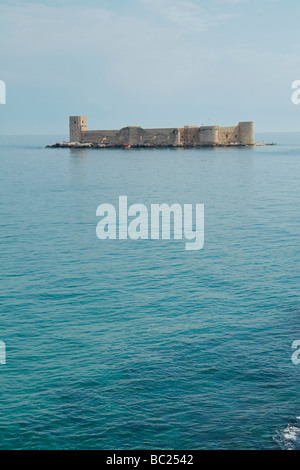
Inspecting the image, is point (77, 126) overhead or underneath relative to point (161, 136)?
overhead

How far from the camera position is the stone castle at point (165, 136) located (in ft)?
568

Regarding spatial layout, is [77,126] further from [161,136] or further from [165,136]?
[165,136]

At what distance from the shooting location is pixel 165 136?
17638cm

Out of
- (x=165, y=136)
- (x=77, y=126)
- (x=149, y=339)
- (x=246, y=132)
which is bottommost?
(x=149, y=339)

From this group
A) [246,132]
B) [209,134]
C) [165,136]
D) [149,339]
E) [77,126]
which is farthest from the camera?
[77,126]

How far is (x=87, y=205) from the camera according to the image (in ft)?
199

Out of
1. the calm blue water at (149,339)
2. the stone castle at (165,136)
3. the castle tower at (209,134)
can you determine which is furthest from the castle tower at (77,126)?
the calm blue water at (149,339)

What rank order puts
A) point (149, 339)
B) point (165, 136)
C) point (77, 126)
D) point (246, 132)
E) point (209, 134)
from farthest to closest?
point (77, 126)
point (165, 136)
point (246, 132)
point (209, 134)
point (149, 339)

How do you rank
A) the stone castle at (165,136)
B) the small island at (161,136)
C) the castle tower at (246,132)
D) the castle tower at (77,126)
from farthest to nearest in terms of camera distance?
the castle tower at (77,126) → the small island at (161,136) → the stone castle at (165,136) → the castle tower at (246,132)

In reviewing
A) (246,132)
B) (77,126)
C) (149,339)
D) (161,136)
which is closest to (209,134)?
(246,132)

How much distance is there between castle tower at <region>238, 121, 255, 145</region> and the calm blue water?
422 feet

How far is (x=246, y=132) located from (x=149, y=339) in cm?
15716

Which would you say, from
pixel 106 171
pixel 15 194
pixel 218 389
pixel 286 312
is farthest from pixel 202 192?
pixel 218 389

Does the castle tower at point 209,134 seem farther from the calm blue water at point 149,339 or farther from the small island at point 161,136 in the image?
the calm blue water at point 149,339
